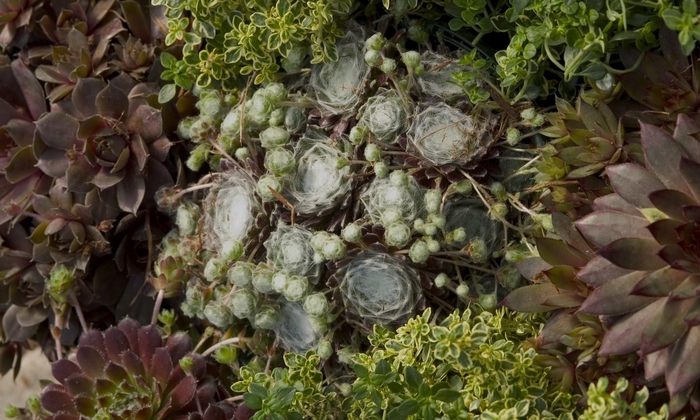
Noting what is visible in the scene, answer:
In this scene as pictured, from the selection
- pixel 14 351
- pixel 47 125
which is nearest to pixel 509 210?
pixel 47 125

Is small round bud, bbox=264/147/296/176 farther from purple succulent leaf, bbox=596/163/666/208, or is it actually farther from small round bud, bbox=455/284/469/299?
purple succulent leaf, bbox=596/163/666/208

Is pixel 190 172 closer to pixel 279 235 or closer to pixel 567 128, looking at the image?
pixel 279 235

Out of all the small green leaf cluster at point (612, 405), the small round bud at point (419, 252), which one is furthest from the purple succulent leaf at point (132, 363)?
the small green leaf cluster at point (612, 405)

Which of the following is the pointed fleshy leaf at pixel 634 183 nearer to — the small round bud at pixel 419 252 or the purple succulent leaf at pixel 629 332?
the purple succulent leaf at pixel 629 332

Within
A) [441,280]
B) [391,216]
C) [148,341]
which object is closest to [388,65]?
[391,216]

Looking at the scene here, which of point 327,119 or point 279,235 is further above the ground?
point 327,119

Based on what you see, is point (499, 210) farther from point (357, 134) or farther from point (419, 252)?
point (357, 134)
